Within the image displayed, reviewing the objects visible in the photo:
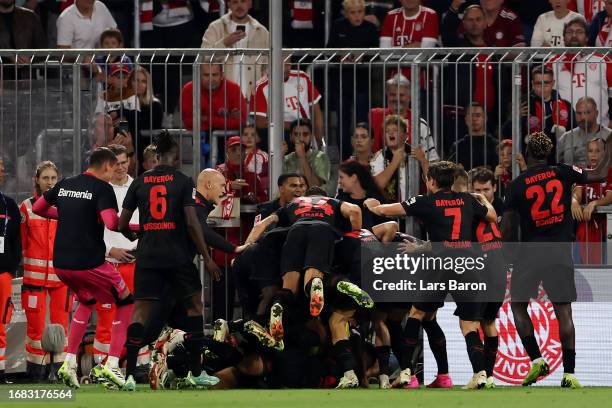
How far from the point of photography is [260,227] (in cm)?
1411

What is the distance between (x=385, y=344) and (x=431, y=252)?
0.91m

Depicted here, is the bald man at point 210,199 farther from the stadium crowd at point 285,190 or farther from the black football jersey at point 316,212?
the black football jersey at point 316,212

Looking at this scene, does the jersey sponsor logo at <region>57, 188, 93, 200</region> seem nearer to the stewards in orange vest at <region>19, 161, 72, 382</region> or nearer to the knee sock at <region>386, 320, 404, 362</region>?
the stewards in orange vest at <region>19, 161, 72, 382</region>

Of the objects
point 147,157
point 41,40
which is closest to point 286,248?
point 147,157

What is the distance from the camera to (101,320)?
591 inches

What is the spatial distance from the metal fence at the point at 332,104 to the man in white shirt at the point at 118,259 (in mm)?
326

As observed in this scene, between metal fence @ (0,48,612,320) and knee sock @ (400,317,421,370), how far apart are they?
2.10 m

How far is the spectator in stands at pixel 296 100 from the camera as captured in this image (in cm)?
1559

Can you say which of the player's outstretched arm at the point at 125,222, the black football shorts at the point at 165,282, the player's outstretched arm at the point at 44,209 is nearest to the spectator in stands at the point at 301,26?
the player's outstretched arm at the point at 44,209

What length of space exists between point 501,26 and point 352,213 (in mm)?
6118

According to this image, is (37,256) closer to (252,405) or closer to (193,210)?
(193,210)

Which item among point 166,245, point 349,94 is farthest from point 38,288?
point 349,94

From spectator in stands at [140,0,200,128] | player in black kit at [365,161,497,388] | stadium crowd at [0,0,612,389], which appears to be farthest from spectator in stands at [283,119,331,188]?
spectator in stands at [140,0,200,128]

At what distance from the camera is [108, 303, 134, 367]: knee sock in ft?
44.0
